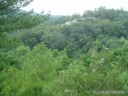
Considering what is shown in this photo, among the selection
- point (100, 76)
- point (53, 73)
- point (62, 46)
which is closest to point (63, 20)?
point (62, 46)

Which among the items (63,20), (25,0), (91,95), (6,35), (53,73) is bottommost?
(63,20)

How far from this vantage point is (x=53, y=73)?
712 inches

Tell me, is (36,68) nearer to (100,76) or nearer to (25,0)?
(25,0)

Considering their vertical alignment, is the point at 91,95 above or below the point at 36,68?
above

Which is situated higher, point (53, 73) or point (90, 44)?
point (53, 73)

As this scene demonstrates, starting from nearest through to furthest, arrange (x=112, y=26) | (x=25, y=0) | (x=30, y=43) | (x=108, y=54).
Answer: (x=108, y=54)
(x=25, y=0)
(x=30, y=43)
(x=112, y=26)

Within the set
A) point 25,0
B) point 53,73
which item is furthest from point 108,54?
point 53,73

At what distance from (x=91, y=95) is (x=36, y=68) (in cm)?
729

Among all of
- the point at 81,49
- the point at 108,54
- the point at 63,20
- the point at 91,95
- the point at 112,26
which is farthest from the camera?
the point at 63,20

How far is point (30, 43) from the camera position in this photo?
65188 millimetres

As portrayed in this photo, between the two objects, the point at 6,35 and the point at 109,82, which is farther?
the point at 6,35

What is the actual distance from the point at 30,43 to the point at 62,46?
6.28 metres

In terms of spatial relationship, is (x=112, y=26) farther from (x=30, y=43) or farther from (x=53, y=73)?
(x=53, y=73)

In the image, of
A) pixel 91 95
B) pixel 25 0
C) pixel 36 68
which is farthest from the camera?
pixel 36 68
